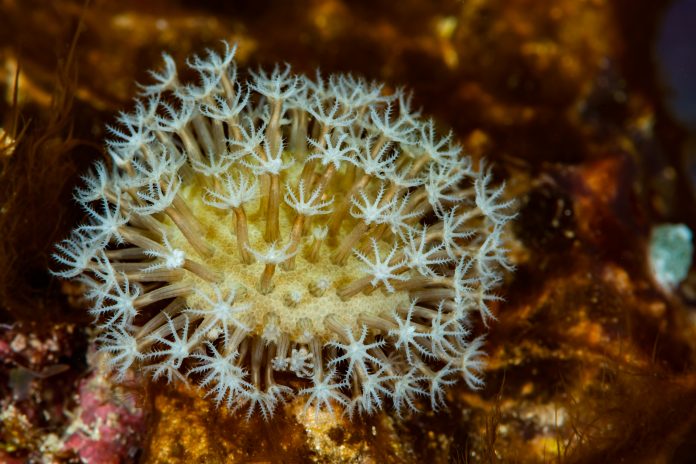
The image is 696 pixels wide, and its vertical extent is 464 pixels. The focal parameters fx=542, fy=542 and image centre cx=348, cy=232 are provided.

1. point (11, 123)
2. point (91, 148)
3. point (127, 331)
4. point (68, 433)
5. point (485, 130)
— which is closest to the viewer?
point (127, 331)

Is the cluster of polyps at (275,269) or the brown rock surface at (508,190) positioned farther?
the brown rock surface at (508,190)

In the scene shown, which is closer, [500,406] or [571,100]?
[500,406]

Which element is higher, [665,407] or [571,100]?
[571,100]

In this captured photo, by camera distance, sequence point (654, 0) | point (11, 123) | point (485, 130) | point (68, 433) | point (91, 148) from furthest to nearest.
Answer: point (654, 0) → point (485, 130) → point (91, 148) → point (11, 123) → point (68, 433)

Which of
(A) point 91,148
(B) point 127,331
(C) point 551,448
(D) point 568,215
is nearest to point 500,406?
(C) point 551,448

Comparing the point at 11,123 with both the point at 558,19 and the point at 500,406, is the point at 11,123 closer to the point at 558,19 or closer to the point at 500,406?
the point at 500,406

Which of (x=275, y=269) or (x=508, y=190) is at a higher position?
(x=508, y=190)

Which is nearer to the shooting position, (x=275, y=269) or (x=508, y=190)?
(x=275, y=269)

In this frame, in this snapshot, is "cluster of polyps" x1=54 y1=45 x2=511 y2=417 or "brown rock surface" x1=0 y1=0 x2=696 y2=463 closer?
"cluster of polyps" x1=54 y1=45 x2=511 y2=417
